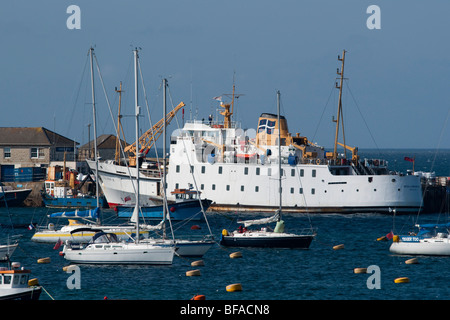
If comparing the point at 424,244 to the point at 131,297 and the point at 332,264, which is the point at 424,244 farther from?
the point at 131,297

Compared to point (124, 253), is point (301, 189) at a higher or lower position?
higher

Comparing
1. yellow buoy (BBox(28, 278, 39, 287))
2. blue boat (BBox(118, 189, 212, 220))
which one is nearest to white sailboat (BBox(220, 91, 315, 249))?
yellow buoy (BBox(28, 278, 39, 287))

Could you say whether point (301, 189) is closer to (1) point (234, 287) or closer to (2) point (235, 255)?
(2) point (235, 255)

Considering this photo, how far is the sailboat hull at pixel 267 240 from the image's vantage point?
4941 cm

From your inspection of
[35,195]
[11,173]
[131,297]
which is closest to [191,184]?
[35,195]

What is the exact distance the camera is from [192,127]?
250ft

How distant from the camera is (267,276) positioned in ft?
138

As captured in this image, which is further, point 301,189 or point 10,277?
point 301,189

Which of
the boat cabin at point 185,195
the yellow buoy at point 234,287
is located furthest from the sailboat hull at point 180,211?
the yellow buoy at point 234,287

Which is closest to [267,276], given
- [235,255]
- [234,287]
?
[234,287]

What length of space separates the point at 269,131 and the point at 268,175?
5.62 metres

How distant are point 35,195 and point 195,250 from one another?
4314cm

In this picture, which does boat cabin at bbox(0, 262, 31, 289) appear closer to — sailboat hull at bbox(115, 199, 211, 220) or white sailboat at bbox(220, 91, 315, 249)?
white sailboat at bbox(220, 91, 315, 249)

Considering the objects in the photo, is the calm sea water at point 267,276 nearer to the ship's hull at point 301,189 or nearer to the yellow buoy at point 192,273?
the yellow buoy at point 192,273
